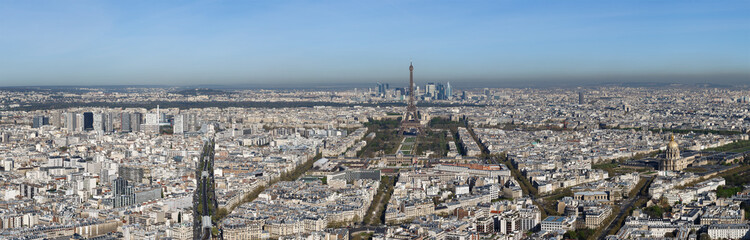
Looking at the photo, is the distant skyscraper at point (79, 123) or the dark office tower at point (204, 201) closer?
the dark office tower at point (204, 201)

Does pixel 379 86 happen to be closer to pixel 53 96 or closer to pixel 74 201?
pixel 53 96

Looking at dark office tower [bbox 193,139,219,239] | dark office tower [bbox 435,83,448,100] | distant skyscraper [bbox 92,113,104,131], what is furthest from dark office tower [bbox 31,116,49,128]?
dark office tower [bbox 435,83,448,100]

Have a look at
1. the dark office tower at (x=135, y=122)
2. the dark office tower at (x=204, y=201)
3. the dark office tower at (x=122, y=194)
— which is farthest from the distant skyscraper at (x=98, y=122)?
the dark office tower at (x=122, y=194)

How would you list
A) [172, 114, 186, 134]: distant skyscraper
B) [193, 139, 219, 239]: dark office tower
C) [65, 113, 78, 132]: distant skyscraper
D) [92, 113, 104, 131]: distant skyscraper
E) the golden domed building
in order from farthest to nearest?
[92, 113, 104, 131]: distant skyscraper, [65, 113, 78, 132]: distant skyscraper, [172, 114, 186, 134]: distant skyscraper, the golden domed building, [193, 139, 219, 239]: dark office tower

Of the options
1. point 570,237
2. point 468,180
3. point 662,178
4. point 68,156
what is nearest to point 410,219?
A: point 570,237

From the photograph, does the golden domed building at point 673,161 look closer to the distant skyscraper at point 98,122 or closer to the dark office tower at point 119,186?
the dark office tower at point 119,186

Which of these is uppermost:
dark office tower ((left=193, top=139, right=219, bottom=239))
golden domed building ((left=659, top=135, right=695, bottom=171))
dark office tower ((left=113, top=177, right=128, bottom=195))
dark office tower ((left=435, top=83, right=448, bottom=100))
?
dark office tower ((left=435, top=83, right=448, bottom=100))

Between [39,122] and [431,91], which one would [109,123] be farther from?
[431,91]

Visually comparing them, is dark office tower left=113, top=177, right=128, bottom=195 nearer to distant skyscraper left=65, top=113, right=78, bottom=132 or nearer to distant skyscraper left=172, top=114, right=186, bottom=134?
distant skyscraper left=172, top=114, right=186, bottom=134
